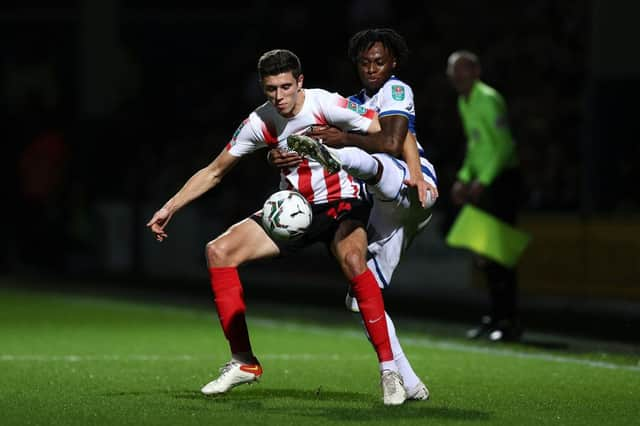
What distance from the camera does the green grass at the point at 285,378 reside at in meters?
7.07

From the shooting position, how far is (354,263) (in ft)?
24.7

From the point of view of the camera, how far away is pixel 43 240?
780 inches

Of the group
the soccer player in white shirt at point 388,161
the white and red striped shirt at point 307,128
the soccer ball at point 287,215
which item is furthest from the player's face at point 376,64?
the soccer ball at point 287,215

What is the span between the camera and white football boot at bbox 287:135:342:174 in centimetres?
688

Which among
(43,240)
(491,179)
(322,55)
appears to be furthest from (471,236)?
(322,55)

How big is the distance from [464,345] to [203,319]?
3.27 meters

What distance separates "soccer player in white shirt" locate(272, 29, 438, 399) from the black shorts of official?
0.60 ft

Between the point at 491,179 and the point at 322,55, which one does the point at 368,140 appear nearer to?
the point at 491,179

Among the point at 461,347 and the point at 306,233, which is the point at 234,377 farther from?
the point at 461,347

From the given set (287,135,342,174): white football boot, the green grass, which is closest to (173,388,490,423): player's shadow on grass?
the green grass

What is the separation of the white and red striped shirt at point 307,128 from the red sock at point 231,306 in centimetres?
55

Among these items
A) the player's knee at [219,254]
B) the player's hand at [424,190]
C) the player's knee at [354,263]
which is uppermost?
the player's hand at [424,190]

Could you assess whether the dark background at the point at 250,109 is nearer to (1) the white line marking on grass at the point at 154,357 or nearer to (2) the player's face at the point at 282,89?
(1) the white line marking on grass at the point at 154,357

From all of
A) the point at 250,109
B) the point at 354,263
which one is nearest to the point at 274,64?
the point at 354,263
